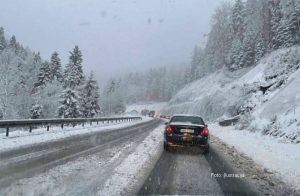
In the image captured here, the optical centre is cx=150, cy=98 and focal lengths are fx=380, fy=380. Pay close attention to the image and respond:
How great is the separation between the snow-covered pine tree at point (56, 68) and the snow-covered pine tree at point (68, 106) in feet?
70.3

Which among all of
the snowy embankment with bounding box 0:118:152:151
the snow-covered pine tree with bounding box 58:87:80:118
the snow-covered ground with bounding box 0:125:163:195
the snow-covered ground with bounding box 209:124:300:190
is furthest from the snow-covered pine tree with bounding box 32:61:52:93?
the snow-covered ground with bounding box 0:125:163:195

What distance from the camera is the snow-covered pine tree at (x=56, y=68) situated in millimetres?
72350

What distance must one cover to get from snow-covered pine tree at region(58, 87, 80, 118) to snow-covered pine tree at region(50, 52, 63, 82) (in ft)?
70.3

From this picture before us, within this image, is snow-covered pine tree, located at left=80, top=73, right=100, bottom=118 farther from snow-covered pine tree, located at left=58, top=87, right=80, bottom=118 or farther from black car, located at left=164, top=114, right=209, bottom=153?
black car, located at left=164, top=114, right=209, bottom=153

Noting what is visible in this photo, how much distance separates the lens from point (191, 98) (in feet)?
309

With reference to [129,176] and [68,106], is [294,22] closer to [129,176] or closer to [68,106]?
[68,106]

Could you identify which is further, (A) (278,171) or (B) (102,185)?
(A) (278,171)

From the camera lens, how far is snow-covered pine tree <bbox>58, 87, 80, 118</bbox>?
163 feet

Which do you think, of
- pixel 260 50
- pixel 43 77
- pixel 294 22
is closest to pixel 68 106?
pixel 43 77

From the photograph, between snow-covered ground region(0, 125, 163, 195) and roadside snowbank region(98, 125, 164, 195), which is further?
roadside snowbank region(98, 125, 164, 195)

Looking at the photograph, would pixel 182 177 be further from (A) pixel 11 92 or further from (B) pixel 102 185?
(A) pixel 11 92

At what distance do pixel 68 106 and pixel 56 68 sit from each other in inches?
999

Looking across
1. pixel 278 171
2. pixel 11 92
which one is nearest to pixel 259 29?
pixel 11 92

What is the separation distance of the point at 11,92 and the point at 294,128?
44.8 metres
